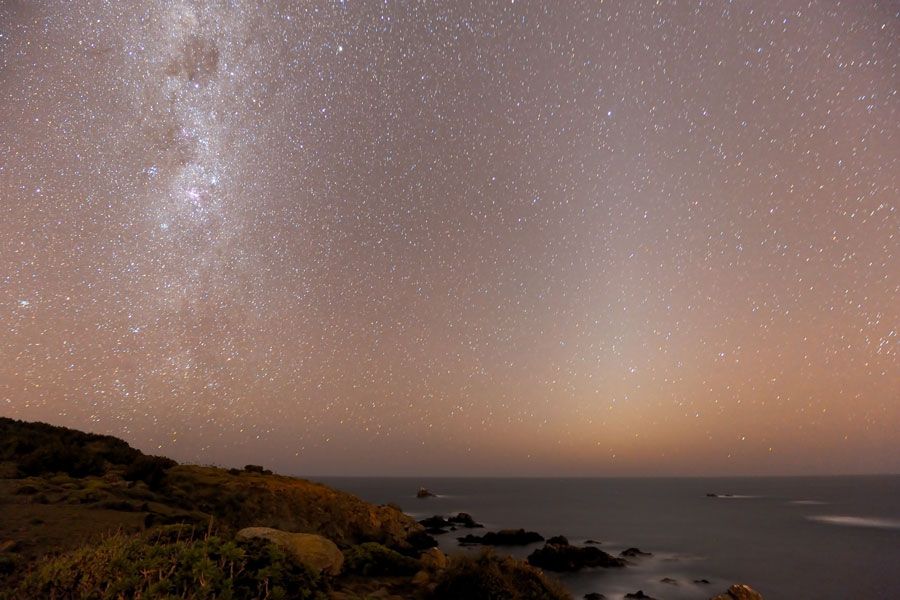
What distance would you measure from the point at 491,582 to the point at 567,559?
30.3 meters

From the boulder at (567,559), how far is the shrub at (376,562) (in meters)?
26.2

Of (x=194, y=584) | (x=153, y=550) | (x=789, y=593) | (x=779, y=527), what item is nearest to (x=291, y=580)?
(x=194, y=584)

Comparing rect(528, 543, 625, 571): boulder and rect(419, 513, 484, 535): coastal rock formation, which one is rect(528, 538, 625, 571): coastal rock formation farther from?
rect(419, 513, 484, 535): coastal rock formation

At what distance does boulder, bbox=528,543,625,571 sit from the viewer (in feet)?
126

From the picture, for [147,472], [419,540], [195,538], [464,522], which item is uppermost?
[147,472]

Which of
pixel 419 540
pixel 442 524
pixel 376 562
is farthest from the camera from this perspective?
pixel 442 524

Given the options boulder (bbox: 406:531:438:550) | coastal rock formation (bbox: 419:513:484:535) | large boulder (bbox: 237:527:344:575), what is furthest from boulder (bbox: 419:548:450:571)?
coastal rock formation (bbox: 419:513:484:535)

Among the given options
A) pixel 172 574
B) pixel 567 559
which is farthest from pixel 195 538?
pixel 567 559

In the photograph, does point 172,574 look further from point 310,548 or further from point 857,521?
point 857,521

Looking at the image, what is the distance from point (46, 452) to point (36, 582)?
56.5 feet

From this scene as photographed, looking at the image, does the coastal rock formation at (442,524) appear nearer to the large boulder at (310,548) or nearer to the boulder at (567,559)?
the boulder at (567,559)

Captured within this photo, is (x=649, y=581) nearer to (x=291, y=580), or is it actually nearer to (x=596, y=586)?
(x=596, y=586)

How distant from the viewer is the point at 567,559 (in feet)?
128

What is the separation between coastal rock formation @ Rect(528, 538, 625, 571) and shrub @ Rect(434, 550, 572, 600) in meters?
27.4
